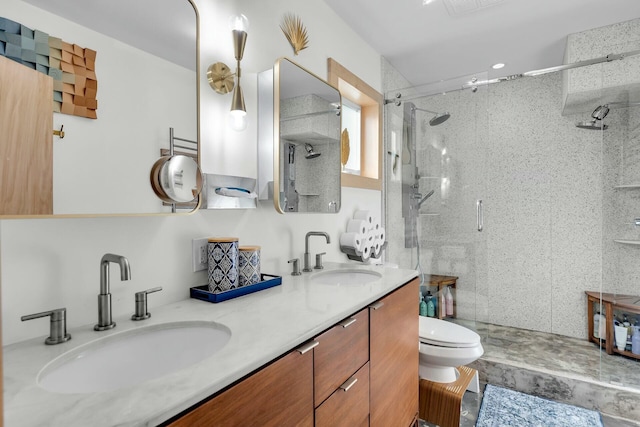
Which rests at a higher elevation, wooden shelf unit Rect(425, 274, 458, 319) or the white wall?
the white wall

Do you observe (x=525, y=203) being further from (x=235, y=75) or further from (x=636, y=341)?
(x=235, y=75)

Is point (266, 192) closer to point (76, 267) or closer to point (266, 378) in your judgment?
point (76, 267)

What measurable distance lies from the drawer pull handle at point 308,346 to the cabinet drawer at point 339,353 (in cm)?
3

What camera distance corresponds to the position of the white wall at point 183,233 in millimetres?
835

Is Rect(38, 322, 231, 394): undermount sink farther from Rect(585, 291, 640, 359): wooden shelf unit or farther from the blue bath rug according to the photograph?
Rect(585, 291, 640, 359): wooden shelf unit

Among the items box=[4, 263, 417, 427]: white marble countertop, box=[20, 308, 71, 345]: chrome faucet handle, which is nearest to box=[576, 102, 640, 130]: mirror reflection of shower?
box=[4, 263, 417, 427]: white marble countertop

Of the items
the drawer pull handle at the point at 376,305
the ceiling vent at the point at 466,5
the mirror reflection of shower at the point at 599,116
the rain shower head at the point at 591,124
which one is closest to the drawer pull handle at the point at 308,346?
the drawer pull handle at the point at 376,305

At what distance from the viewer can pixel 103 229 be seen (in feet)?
3.22

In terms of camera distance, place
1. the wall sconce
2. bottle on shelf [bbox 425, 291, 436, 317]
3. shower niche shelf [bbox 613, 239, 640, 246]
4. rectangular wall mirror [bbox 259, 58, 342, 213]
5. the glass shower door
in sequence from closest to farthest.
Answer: the wall sconce < rectangular wall mirror [bbox 259, 58, 342, 213] < shower niche shelf [bbox 613, 239, 640, 246] < the glass shower door < bottle on shelf [bbox 425, 291, 436, 317]

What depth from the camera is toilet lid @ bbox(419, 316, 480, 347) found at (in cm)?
189

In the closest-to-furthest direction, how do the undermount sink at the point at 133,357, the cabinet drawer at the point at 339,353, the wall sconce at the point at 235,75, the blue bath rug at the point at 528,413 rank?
the undermount sink at the point at 133,357 → the cabinet drawer at the point at 339,353 → the wall sconce at the point at 235,75 → the blue bath rug at the point at 528,413

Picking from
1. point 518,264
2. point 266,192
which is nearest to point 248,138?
point 266,192

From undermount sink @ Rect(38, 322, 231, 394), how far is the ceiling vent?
7.16 feet

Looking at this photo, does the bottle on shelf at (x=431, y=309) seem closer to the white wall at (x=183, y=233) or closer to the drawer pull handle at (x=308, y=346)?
the white wall at (x=183, y=233)
